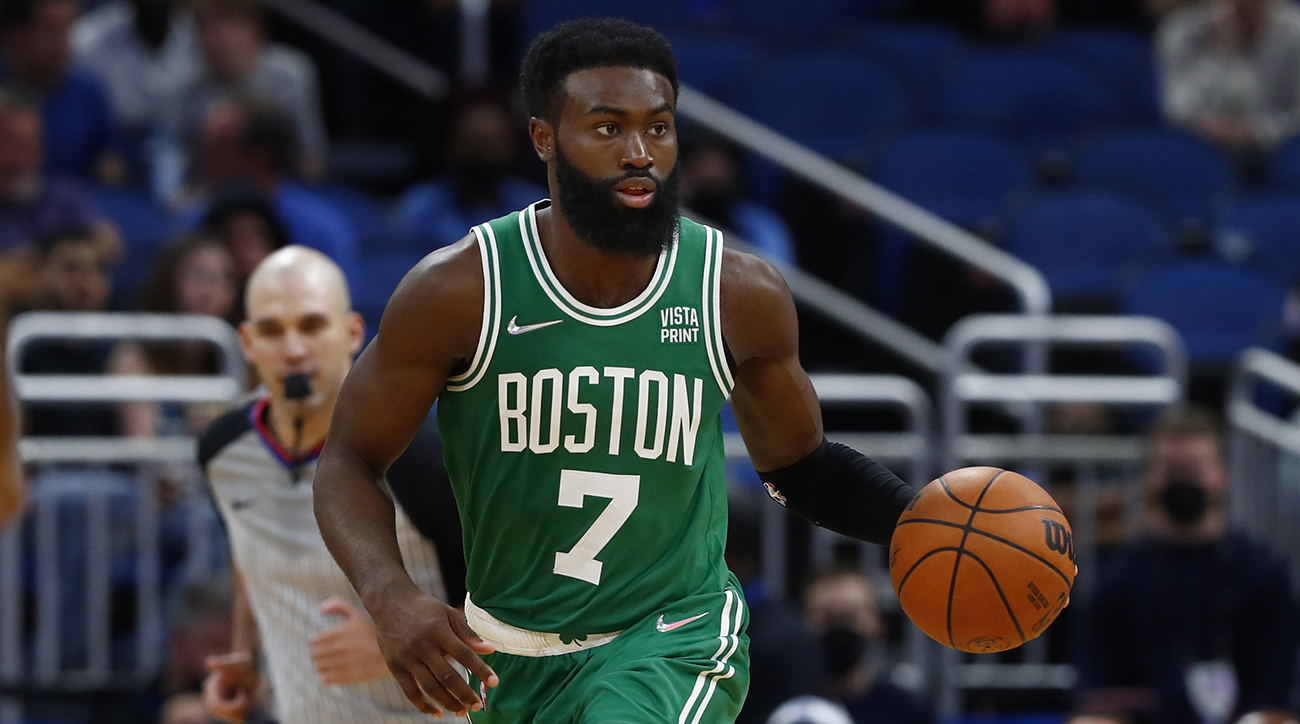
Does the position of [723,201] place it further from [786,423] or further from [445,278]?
[445,278]

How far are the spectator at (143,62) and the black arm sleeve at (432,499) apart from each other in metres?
6.58

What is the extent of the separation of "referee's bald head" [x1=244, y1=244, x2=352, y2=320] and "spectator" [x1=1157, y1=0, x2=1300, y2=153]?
7.31 m

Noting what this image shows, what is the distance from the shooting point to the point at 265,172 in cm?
921

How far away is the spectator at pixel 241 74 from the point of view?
33.1 feet

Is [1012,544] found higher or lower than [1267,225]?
lower

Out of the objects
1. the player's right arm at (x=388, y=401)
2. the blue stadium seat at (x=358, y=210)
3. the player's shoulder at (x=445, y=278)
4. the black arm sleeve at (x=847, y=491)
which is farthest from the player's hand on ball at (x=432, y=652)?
the blue stadium seat at (x=358, y=210)

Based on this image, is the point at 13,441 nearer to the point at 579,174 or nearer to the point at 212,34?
the point at 579,174

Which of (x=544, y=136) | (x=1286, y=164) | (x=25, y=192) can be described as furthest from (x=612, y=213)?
(x=1286, y=164)

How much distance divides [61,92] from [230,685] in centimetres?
591

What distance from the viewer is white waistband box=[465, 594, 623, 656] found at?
12.4 ft

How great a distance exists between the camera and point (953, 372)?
311 inches

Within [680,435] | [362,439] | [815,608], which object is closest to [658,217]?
[680,435]

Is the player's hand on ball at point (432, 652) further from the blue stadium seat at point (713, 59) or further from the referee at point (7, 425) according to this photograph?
the blue stadium seat at point (713, 59)

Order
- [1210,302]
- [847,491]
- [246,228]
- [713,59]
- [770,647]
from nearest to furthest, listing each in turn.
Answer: [847,491]
[770,647]
[246,228]
[1210,302]
[713,59]
